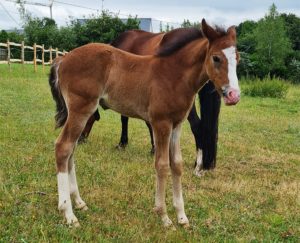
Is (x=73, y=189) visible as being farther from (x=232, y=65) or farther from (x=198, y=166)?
(x=198, y=166)

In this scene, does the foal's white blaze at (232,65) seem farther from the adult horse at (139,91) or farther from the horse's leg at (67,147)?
the horse's leg at (67,147)

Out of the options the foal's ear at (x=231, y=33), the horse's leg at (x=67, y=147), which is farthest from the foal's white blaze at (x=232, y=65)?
the horse's leg at (x=67, y=147)

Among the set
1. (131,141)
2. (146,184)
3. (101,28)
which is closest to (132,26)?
(101,28)

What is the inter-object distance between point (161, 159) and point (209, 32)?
1224 mm

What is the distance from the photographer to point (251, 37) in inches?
1539

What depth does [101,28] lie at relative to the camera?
31594 millimetres

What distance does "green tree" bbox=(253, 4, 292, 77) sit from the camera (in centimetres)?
3503

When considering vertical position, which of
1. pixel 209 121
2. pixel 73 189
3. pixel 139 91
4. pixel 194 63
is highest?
pixel 194 63

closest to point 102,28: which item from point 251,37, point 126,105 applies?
point 251,37

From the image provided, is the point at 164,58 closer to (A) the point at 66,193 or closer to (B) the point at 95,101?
(B) the point at 95,101

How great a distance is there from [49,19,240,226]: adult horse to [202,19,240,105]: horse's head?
7cm

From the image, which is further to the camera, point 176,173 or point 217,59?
point 176,173

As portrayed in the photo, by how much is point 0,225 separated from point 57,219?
20.4 inches

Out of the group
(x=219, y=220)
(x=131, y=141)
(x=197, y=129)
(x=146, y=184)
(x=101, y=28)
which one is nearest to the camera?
(x=219, y=220)
